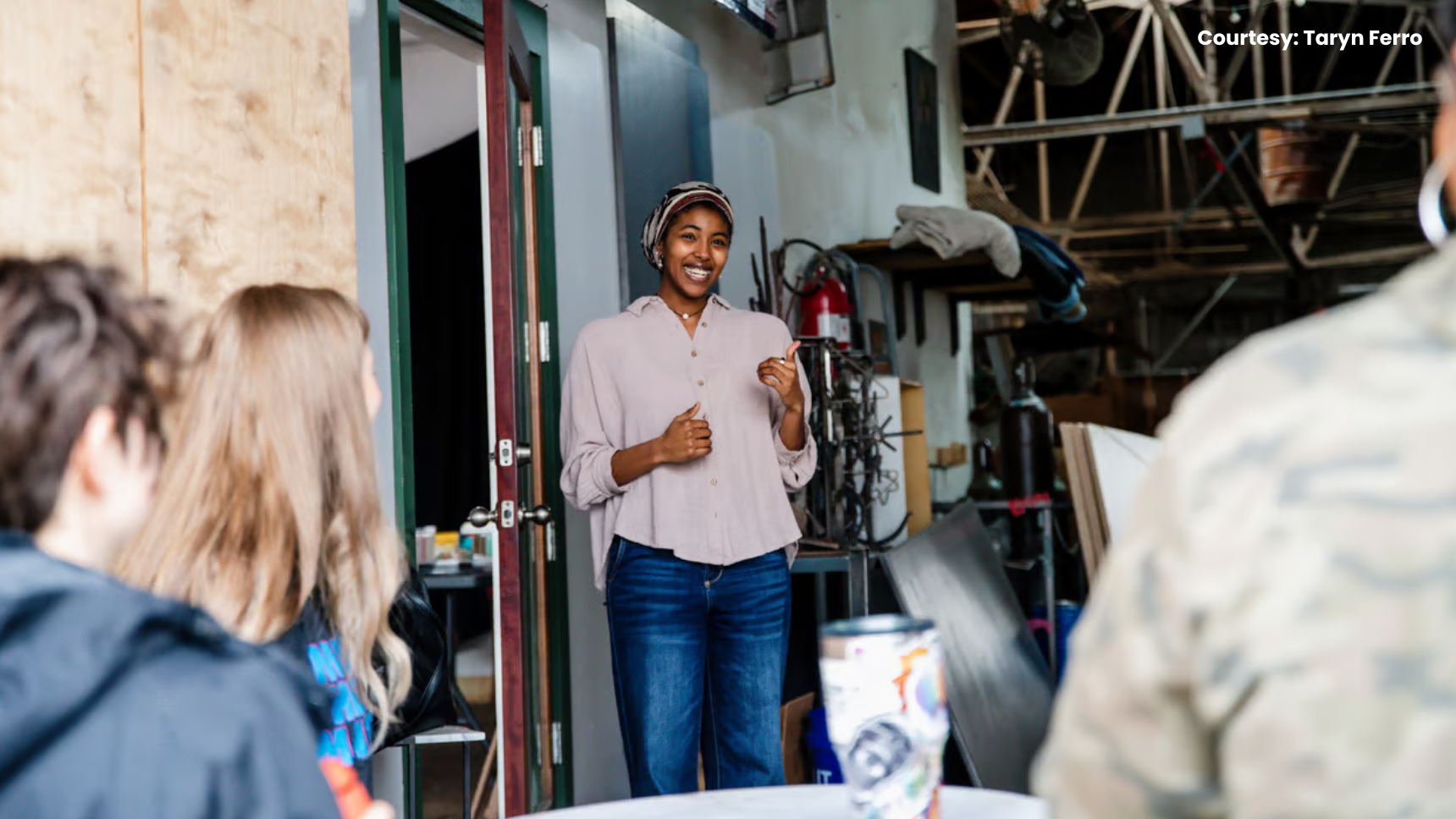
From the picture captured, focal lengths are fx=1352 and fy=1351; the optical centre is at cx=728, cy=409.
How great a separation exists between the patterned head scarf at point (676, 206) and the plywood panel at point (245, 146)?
780 mm

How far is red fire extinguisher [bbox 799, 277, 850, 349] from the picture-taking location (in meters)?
4.95

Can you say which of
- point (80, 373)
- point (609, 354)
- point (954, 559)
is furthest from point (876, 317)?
point (80, 373)

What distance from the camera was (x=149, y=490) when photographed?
949mm

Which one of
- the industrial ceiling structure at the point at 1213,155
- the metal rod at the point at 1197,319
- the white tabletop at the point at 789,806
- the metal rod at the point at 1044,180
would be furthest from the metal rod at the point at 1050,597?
the metal rod at the point at 1197,319

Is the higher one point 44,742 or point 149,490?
point 149,490

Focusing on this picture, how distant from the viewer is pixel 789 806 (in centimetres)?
152

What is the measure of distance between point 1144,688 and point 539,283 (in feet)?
11.3

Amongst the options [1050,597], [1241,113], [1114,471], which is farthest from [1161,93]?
[1114,471]

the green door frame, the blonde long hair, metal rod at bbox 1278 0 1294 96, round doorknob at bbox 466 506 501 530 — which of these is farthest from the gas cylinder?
metal rod at bbox 1278 0 1294 96

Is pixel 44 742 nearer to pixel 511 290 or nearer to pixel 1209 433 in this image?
pixel 1209 433

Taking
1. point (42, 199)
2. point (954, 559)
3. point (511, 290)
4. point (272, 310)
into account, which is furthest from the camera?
point (954, 559)

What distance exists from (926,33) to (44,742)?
794 centimetres

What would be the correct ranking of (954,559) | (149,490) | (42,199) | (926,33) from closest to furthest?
(149,490) → (42,199) → (954,559) → (926,33)

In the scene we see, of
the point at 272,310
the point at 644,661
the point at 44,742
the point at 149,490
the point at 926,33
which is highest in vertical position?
the point at 926,33
